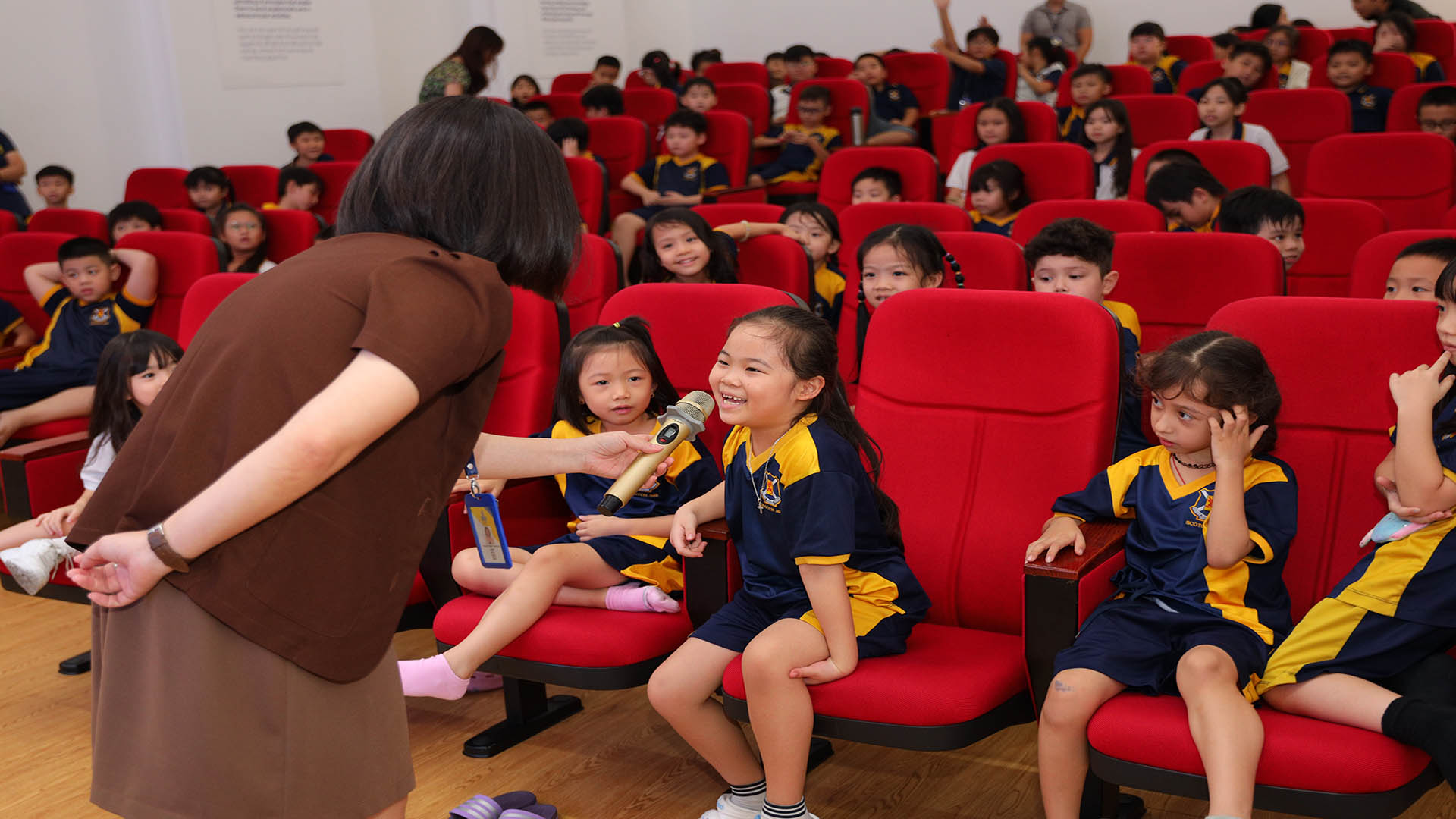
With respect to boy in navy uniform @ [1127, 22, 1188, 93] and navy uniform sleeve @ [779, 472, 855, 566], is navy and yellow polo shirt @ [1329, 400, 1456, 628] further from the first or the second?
boy in navy uniform @ [1127, 22, 1188, 93]

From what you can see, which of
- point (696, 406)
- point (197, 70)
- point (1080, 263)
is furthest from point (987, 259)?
point (197, 70)

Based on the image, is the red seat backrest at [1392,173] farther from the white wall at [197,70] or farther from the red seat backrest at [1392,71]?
the white wall at [197,70]

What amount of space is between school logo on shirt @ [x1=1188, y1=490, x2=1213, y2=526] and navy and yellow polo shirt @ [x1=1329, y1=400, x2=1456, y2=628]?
0.67 ft

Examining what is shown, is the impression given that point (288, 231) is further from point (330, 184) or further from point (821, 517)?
point (821, 517)

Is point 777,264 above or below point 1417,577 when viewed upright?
above

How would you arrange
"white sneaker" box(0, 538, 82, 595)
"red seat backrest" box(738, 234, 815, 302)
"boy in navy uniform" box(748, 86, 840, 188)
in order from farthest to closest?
"boy in navy uniform" box(748, 86, 840, 188) → "red seat backrest" box(738, 234, 815, 302) → "white sneaker" box(0, 538, 82, 595)

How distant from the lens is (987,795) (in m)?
2.17

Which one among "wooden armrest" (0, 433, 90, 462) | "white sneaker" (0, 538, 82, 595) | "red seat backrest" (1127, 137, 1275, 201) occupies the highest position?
"red seat backrest" (1127, 137, 1275, 201)

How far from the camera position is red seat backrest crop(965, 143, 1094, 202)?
439cm

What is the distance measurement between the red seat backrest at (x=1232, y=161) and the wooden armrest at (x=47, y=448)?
3.18 m

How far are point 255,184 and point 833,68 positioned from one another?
4.22m

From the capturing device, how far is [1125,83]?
718 cm

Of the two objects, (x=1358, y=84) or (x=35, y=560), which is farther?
(x=1358, y=84)

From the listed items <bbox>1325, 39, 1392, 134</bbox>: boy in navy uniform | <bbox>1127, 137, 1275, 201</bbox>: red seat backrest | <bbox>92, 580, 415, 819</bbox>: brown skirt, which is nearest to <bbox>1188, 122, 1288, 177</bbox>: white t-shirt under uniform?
<bbox>1127, 137, 1275, 201</bbox>: red seat backrest
